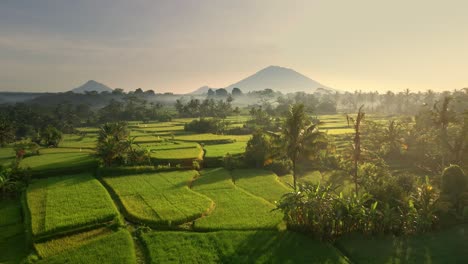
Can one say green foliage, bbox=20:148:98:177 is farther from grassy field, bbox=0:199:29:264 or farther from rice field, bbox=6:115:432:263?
grassy field, bbox=0:199:29:264

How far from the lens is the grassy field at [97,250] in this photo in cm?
1725

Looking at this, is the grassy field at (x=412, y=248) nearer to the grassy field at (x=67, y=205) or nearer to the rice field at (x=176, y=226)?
the rice field at (x=176, y=226)

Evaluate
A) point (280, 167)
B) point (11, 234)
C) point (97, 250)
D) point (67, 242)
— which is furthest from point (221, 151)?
point (11, 234)

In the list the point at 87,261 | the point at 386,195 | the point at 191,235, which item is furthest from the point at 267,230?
the point at 87,261

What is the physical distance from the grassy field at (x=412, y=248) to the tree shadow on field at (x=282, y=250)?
4.81 ft

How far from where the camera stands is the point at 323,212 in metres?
19.4

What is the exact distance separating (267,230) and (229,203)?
586 centimetres

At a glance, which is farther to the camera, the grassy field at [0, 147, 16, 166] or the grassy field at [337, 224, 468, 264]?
the grassy field at [0, 147, 16, 166]

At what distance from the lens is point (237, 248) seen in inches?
730

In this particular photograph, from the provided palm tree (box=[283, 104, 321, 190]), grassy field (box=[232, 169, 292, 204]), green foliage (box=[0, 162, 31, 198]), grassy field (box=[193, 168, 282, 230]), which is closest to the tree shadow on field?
grassy field (box=[193, 168, 282, 230])

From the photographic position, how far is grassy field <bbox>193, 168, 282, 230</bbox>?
21.8 m

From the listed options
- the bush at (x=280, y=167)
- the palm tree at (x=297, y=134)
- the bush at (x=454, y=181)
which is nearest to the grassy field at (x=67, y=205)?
the palm tree at (x=297, y=134)

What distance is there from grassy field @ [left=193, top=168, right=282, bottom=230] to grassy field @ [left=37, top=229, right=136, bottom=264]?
5.03 m

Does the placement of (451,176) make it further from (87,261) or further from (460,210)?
(87,261)
